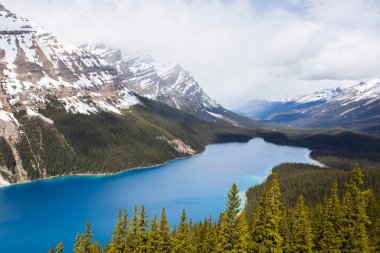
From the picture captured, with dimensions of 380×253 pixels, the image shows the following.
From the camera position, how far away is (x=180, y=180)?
644 feet

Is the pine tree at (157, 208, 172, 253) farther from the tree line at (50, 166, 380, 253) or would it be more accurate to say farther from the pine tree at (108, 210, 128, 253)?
the pine tree at (108, 210, 128, 253)

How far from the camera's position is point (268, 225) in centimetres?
4150

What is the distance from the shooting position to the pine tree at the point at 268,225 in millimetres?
41438

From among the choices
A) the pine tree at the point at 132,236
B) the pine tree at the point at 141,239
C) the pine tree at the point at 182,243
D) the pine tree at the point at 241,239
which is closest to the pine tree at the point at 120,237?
the pine tree at the point at 132,236

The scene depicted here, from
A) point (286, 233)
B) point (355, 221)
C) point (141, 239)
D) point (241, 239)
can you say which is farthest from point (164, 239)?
point (355, 221)

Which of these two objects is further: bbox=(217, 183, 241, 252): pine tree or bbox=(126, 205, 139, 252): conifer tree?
bbox=(126, 205, 139, 252): conifer tree

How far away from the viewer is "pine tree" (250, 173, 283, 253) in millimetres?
41438

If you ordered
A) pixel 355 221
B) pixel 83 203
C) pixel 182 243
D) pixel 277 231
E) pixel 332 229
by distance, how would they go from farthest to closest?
pixel 83 203 → pixel 182 243 → pixel 332 229 → pixel 355 221 → pixel 277 231

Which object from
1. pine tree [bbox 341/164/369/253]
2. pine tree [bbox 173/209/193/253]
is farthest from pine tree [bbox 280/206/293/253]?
pine tree [bbox 173/209/193/253]

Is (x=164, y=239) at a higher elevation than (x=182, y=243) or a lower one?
higher

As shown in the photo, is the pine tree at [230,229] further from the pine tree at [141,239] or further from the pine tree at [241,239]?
the pine tree at [141,239]

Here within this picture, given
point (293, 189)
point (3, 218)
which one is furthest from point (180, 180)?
point (3, 218)

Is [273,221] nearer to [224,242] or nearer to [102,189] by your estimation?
[224,242]

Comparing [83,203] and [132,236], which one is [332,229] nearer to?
[132,236]
